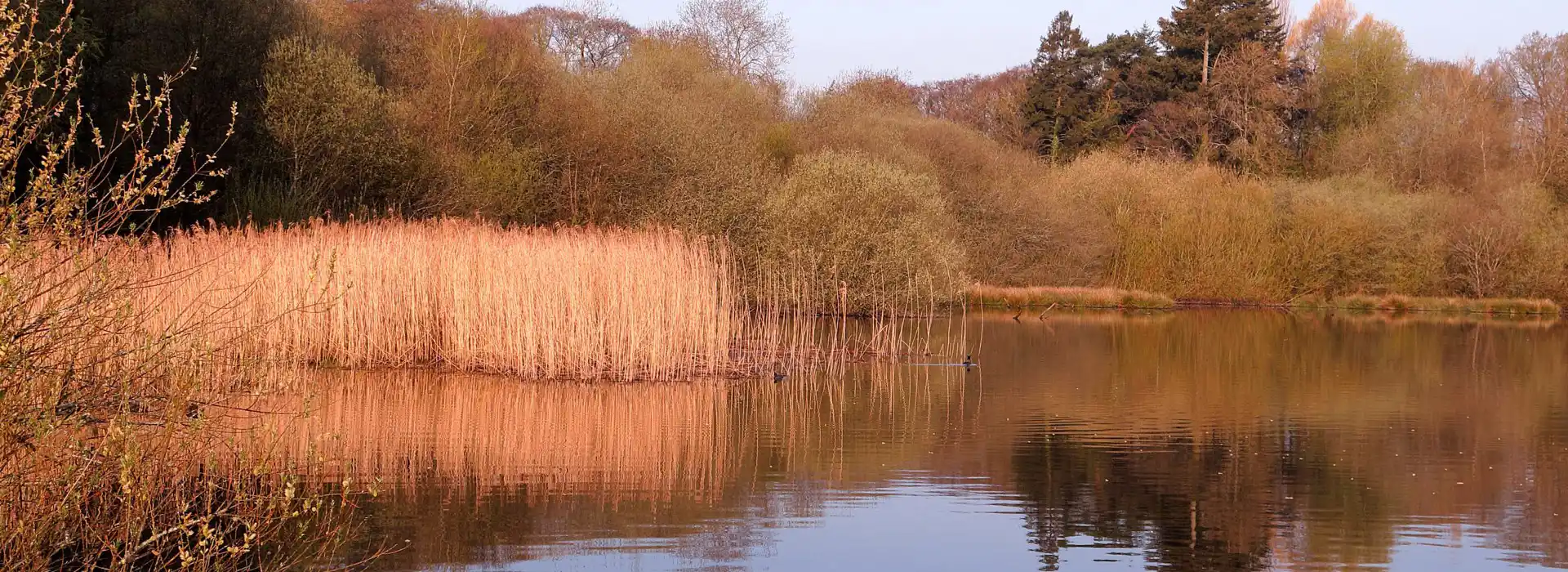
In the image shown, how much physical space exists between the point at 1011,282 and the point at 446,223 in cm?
2384

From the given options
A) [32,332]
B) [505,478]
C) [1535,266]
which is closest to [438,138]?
[505,478]

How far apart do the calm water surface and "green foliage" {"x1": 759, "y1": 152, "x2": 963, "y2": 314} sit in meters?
9.38

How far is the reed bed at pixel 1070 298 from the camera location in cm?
3638

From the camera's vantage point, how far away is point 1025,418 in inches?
534

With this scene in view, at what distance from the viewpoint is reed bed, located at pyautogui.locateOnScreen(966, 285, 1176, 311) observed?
36.4 metres

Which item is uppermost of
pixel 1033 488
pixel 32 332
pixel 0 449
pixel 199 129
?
pixel 199 129

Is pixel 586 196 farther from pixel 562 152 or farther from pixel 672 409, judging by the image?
pixel 672 409

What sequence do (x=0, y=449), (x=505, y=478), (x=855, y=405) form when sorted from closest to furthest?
(x=0, y=449), (x=505, y=478), (x=855, y=405)

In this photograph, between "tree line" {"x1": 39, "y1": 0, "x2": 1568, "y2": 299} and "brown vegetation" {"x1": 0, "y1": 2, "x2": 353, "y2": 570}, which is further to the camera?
"tree line" {"x1": 39, "y1": 0, "x2": 1568, "y2": 299}

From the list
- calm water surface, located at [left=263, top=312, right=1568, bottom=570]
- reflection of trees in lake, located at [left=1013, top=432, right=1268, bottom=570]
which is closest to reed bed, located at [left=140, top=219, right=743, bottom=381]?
calm water surface, located at [left=263, top=312, right=1568, bottom=570]

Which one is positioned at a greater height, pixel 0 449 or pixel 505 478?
pixel 0 449

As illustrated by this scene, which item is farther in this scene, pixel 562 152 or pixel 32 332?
pixel 562 152

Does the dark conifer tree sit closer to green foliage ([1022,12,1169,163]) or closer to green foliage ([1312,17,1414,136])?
green foliage ([1022,12,1169,163])

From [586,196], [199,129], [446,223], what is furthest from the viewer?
[586,196]
